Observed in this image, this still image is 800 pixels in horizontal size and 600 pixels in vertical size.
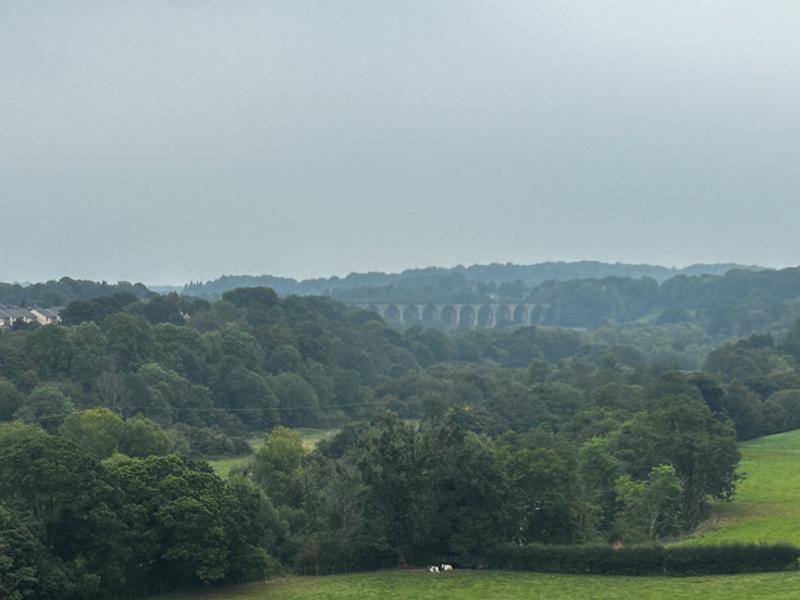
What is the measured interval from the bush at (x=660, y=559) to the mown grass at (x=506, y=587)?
0.90m

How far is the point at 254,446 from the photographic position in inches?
3979

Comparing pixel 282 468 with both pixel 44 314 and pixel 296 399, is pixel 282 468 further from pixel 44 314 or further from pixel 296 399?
pixel 44 314

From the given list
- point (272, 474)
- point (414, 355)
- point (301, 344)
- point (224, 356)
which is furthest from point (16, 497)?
point (414, 355)

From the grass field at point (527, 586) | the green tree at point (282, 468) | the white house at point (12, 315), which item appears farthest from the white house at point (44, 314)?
the grass field at point (527, 586)

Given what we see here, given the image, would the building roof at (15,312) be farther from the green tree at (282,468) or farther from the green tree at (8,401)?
the green tree at (282,468)

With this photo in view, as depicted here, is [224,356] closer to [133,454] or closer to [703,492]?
[133,454]

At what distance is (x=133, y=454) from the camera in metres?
70.8

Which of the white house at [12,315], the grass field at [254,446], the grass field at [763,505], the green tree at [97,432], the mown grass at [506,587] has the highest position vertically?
the white house at [12,315]

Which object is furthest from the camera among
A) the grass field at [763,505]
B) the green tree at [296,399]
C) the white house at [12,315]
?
the white house at [12,315]

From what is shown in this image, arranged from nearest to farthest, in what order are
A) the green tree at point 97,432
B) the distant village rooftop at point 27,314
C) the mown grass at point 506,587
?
the mown grass at point 506,587, the green tree at point 97,432, the distant village rooftop at point 27,314

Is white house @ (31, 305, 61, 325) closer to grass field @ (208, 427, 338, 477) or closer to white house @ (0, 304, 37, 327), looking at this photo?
white house @ (0, 304, 37, 327)

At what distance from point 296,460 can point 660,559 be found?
82.6 ft

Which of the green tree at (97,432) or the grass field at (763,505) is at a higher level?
the green tree at (97,432)

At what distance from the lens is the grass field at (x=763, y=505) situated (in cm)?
5694
